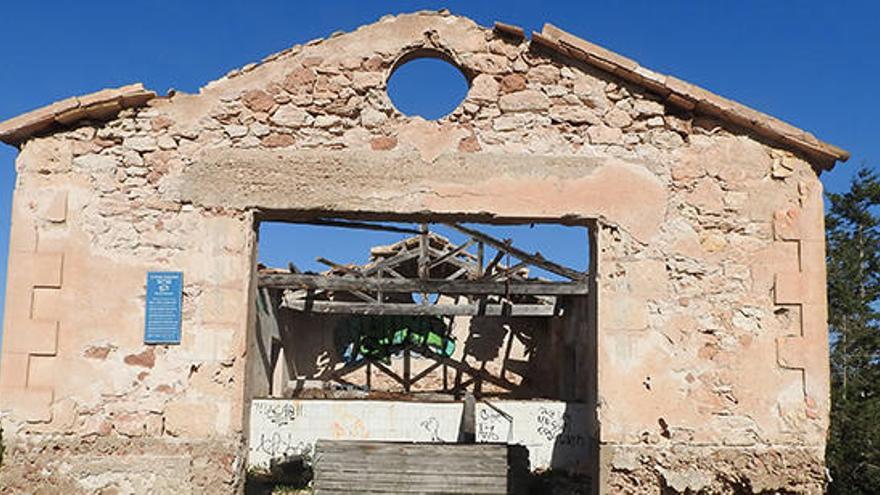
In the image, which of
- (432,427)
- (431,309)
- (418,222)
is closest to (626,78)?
(418,222)

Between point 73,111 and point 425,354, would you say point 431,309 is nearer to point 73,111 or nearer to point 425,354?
point 425,354

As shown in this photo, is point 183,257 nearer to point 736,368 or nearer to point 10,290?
point 10,290

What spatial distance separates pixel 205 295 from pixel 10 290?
4.25ft

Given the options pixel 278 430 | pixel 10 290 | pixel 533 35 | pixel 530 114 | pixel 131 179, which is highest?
pixel 533 35

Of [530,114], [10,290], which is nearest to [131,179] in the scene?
[10,290]

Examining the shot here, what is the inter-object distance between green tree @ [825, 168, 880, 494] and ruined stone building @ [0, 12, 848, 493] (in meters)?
5.81

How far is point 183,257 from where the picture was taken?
600 centimetres

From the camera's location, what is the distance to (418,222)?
6188 mm

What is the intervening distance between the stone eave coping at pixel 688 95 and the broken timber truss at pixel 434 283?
4.94 meters

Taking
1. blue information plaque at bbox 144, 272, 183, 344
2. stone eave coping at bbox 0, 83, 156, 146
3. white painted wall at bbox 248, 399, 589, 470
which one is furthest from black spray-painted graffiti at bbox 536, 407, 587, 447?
stone eave coping at bbox 0, 83, 156, 146

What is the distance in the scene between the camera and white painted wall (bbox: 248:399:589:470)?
13.3 m

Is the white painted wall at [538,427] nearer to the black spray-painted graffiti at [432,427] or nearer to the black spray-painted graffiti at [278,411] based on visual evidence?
the black spray-painted graffiti at [432,427]

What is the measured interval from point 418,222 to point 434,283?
7.11 metres

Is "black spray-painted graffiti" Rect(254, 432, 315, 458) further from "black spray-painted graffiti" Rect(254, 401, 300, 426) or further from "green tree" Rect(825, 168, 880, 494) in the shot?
"green tree" Rect(825, 168, 880, 494)
